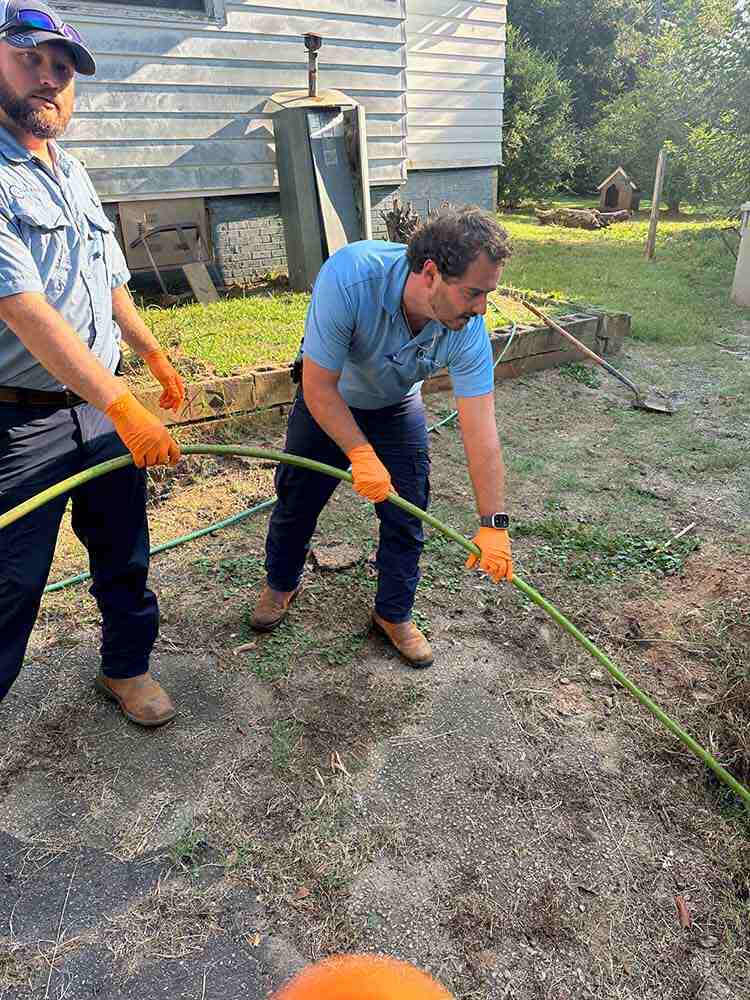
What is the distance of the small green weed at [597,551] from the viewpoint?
133 inches

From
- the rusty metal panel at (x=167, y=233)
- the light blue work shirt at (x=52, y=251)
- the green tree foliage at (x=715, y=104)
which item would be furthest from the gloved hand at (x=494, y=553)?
the green tree foliage at (x=715, y=104)

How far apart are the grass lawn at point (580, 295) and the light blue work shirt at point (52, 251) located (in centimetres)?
245

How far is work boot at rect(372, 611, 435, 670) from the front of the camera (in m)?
2.71

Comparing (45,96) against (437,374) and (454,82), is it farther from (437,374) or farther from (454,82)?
(454,82)

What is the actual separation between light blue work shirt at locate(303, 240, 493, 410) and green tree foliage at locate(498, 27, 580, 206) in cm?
1664

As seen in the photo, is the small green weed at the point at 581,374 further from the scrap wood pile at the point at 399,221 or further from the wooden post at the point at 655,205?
the wooden post at the point at 655,205

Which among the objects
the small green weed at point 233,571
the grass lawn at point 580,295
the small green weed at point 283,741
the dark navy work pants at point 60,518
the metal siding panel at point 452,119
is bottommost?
the small green weed at point 283,741

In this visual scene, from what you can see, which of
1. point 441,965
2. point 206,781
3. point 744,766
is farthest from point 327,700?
point 744,766

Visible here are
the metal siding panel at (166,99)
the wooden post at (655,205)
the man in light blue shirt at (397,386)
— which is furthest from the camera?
the wooden post at (655,205)

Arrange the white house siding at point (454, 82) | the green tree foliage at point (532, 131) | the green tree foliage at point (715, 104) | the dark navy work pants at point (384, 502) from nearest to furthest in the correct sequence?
1. the dark navy work pants at point (384, 502)
2. the white house siding at point (454, 82)
3. the green tree foliage at point (715, 104)
4. the green tree foliage at point (532, 131)

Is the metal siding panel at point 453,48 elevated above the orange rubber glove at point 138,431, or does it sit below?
above

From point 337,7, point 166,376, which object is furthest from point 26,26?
point 337,7

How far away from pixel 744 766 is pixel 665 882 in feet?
1.66

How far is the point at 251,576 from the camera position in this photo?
3217 millimetres
